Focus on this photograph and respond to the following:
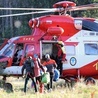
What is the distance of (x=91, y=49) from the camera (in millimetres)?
16047

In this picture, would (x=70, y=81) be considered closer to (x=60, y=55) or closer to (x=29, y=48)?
(x=60, y=55)

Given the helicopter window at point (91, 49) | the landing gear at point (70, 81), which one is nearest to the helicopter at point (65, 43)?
the helicopter window at point (91, 49)

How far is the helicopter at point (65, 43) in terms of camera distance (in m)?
15.6

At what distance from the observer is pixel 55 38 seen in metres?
15.8

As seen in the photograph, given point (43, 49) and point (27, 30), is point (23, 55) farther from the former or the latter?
point (27, 30)

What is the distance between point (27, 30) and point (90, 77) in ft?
70.5

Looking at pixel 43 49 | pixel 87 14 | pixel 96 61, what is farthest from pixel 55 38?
pixel 87 14

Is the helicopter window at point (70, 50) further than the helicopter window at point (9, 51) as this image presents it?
Yes

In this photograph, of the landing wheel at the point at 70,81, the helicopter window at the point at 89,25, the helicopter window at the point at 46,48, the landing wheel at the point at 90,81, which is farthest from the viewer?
the helicopter window at the point at 89,25

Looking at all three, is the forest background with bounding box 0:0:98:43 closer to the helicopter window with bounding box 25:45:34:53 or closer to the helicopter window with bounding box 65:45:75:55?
the helicopter window with bounding box 65:45:75:55

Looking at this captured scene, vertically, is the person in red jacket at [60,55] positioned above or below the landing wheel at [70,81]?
above

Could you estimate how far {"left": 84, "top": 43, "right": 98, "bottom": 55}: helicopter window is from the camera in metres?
16.0

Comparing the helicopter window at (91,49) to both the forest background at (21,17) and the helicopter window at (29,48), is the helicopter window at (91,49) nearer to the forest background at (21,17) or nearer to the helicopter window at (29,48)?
the helicopter window at (29,48)

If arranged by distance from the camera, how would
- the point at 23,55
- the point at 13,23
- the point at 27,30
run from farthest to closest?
the point at 13,23 → the point at 27,30 → the point at 23,55
